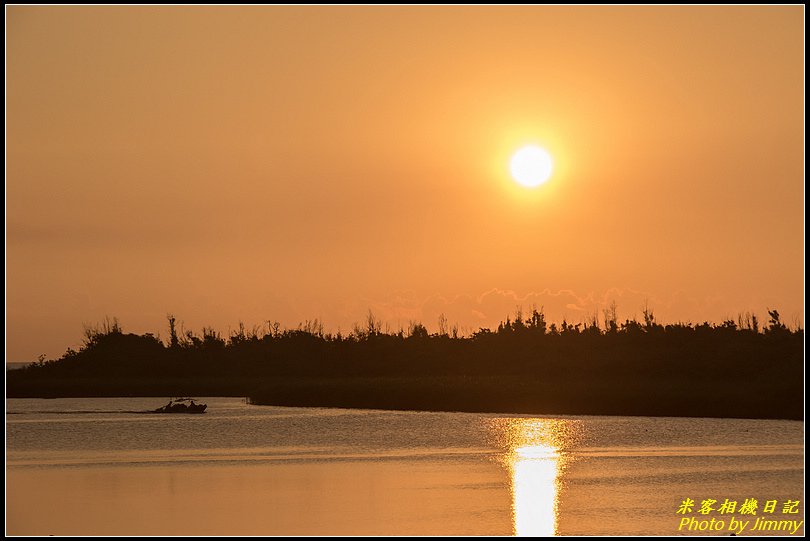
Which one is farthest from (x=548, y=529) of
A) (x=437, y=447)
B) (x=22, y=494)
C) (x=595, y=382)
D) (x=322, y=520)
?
(x=595, y=382)

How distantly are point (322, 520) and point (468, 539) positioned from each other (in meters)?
4.98

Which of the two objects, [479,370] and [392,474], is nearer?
[392,474]

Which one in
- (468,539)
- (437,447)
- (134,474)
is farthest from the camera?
(437,447)

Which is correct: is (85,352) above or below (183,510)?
above

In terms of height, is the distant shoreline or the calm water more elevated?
the distant shoreline

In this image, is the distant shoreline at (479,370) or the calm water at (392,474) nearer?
the calm water at (392,474)

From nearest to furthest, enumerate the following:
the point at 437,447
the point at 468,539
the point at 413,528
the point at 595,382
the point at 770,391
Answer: the point at 468,539, the point at 413,528, the point at 437,447, the point at 770,391, the point at 595,382

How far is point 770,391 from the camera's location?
66.2 m

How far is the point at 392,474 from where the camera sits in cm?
4125

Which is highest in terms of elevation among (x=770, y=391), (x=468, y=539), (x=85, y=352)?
(x=85, y=352)

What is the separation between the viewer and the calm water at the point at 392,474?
30.8m

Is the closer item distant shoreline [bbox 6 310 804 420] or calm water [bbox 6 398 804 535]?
calm water [bbox 6 398 804 535]

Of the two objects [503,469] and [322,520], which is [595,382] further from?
[322,520]

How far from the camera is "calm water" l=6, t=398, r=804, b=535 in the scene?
101 ft
